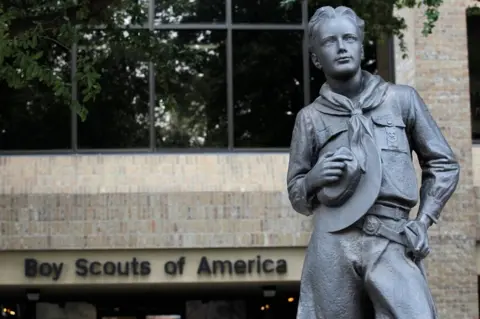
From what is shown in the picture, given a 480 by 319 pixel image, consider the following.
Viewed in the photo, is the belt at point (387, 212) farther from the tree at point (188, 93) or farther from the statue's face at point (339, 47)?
the tree at point (188, 93)

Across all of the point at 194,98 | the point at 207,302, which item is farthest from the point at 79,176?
the point at 207,302

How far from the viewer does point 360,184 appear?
17.4ft

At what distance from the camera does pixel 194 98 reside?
58.6ft

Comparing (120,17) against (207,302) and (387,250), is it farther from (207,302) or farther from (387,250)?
(387,250)

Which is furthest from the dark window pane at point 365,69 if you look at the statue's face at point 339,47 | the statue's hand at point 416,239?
the statue's hand at point 416,239

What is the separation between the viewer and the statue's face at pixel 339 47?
551 centimetres

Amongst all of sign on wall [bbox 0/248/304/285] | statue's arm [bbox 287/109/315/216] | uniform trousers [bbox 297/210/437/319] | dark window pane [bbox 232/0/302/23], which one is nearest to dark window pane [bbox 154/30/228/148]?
dark window pane [bbox 232/0/302/23]

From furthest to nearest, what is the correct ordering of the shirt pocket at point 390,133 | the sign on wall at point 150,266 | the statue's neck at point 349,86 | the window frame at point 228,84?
1. the window frame at point 228,84
2. the sign on wall at point 150,266
3. the statue's neck at point 349,86
4. the shirt pocket at point 390,133

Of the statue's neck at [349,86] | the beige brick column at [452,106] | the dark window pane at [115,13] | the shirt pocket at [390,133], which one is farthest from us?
the beige brick column at [452,106]

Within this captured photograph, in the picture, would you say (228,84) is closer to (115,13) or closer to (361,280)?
(115,13)

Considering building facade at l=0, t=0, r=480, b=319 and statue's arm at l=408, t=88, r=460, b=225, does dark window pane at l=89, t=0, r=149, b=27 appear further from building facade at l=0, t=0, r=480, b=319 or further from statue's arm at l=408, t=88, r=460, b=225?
statue's arm at l=408, t=88, r=460, b=225

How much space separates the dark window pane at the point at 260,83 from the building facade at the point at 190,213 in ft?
1.44

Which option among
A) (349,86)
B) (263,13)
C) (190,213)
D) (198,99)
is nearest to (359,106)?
(349,86)

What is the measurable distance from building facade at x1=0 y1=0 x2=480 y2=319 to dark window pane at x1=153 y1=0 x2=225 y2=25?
264 mm
